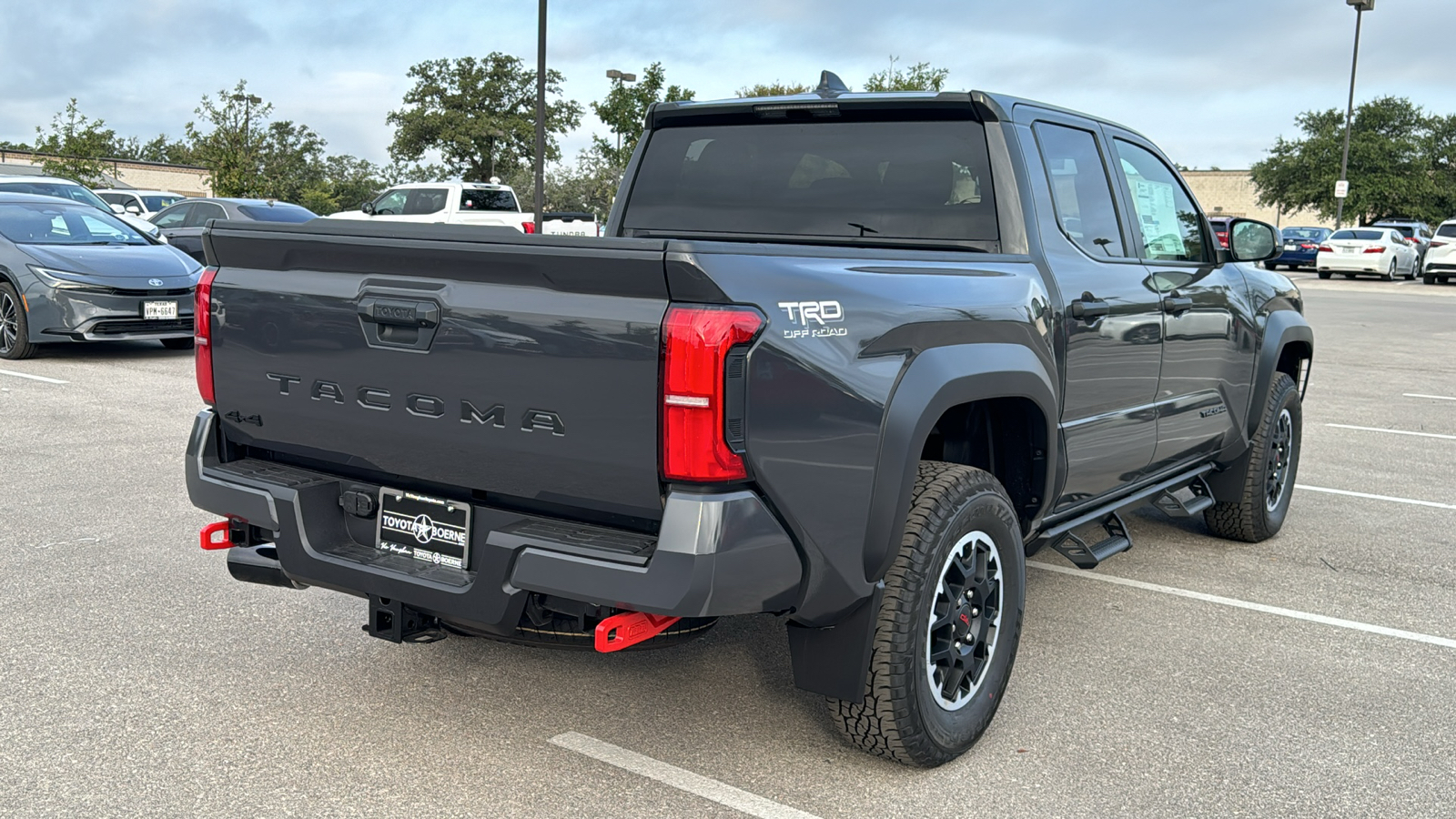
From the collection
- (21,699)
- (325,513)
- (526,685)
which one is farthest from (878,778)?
(21,699)

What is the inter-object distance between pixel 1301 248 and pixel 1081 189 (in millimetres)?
38915

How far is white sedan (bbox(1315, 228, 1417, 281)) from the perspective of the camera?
33.5m

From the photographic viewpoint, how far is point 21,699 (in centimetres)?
372

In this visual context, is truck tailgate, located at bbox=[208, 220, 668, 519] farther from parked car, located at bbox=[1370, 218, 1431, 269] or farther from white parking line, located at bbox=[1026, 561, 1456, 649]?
parked car, located at bbox=[1370, 218, 1431, 269]

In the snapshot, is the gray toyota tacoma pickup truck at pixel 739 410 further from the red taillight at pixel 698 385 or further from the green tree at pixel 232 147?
the green tree at pixel 232 147

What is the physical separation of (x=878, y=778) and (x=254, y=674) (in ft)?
6.80

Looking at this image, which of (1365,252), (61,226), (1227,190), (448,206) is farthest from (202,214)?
(1227,190)

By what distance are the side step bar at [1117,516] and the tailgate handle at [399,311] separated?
230cm

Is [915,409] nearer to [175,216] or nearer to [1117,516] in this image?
[1117,516]

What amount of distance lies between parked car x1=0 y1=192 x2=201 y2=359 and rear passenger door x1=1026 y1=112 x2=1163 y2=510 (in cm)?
925

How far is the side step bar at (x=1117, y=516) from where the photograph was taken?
4.39 meters

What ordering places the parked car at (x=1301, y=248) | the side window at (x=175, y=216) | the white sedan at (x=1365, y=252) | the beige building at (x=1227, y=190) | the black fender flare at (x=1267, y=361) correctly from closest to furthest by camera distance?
the black fender flare at (x=1267, y=361), the side window at (x=175, y=216), the white sedan at (x=1365, y=252), the parked car at (x=1301, y=248), the beige building at (x=1227, y=190)

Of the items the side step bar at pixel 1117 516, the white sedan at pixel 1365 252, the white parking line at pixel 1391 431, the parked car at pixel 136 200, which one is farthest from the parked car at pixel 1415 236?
the side step bar at pixel 1117 516

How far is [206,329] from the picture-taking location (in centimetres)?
362
